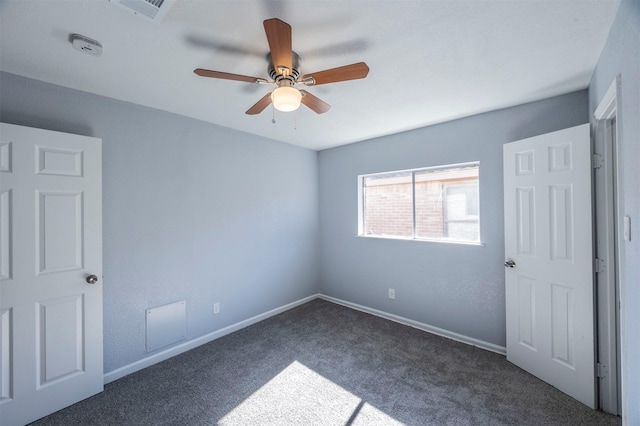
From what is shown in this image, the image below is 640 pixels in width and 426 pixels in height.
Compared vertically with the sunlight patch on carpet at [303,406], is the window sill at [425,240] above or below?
above

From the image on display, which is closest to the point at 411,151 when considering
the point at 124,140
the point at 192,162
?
the point at 192,162

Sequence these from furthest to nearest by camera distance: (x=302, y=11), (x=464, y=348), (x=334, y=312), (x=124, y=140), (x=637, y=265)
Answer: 1. (x=334, y=312)
2. (x=464, y=348)
3. (x=124, y=140)
4. (x=302, y=11)
5. (x=637, y=265)

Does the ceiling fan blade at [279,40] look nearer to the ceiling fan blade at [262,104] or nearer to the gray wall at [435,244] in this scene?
the ceiling fan blade at [262,104]

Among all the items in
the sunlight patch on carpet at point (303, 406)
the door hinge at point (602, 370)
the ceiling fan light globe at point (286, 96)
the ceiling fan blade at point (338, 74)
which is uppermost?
the ceiling fan blade at point (338, 74)

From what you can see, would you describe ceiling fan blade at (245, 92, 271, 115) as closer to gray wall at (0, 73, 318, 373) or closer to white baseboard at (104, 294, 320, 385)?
gray wall at (0, 73, 318, 373)

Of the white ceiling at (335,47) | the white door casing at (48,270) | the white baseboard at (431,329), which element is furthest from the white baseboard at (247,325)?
the white ceiling at (335,47)

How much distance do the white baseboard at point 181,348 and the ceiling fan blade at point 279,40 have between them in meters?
2.77

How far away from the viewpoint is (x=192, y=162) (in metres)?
2.82

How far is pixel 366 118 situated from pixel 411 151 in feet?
2.69

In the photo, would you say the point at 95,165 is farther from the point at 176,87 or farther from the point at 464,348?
the point at 464,348

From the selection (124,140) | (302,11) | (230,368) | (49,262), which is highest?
(302,11)

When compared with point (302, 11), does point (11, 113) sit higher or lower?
lower

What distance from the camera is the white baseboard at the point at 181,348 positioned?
2289 mm

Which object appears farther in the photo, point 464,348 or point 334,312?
point 334,312
